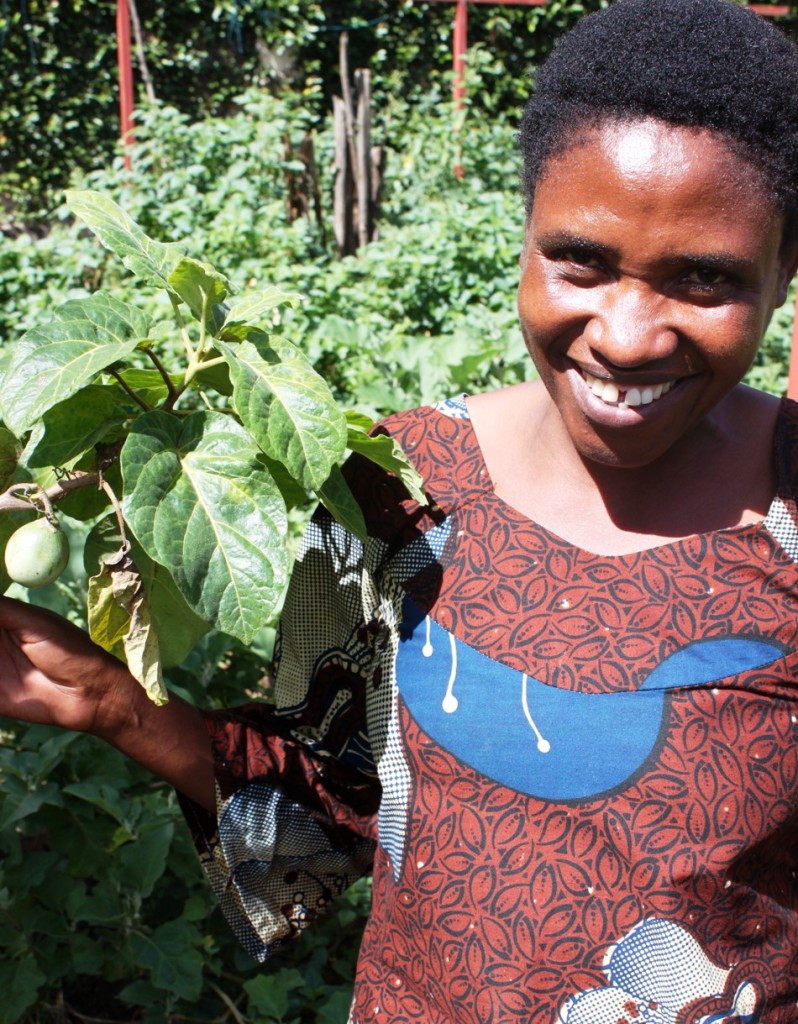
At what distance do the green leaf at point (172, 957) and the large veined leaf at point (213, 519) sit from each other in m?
1.25

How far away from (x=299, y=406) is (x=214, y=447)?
4.0 inches

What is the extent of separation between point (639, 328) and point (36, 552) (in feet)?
2.15

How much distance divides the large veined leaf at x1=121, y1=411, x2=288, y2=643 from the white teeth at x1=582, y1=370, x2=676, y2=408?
373mm

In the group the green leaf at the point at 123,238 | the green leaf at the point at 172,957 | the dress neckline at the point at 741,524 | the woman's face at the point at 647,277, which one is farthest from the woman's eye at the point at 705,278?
the green leaf at the point at 172,957

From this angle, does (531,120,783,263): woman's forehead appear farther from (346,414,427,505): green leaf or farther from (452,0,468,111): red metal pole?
(452,0,468,111): red metal pole

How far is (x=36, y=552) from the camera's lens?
1203 mm

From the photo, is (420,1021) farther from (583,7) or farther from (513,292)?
(583,7)

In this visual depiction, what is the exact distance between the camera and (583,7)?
11.1 m

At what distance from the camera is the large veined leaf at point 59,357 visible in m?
1.11

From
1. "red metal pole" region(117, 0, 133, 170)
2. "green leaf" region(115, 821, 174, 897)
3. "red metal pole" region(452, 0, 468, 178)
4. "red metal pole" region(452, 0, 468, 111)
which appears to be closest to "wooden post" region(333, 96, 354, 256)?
"red metal pole" region(452, 0, 468, 178)

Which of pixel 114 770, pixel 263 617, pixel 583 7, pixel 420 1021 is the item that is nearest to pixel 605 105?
pixel 263 617

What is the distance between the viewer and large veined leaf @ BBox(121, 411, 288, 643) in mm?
1178

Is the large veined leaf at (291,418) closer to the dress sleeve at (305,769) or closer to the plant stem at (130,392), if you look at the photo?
the plant stem at (130,392)

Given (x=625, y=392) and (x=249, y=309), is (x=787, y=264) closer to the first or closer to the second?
(x=625, y=392)
